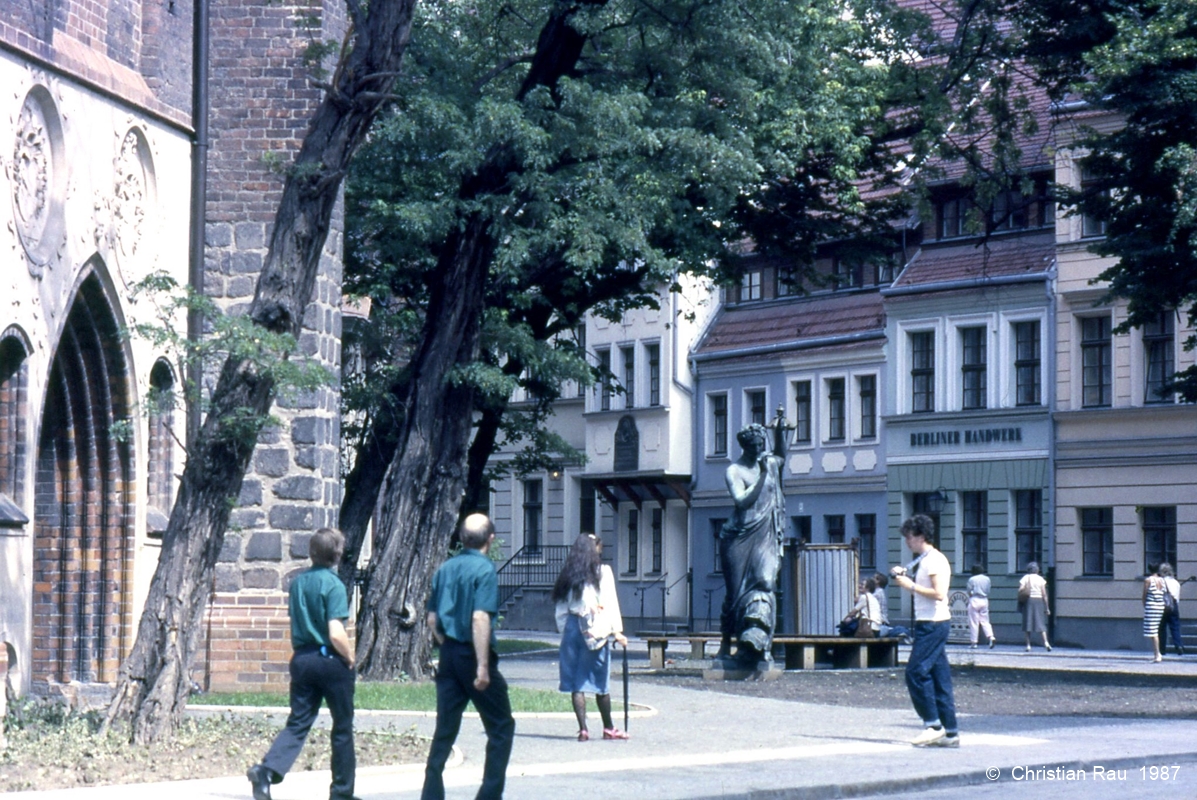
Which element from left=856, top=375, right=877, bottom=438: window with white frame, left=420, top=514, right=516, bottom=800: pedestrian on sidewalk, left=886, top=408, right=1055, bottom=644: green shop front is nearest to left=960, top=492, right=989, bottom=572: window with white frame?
left=886, top=408, right=1055, bottom=644: green shop front

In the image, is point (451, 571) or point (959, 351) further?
point (959, 351)

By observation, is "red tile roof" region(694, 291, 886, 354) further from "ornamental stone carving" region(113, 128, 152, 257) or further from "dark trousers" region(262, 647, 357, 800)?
"dark trousers" region(262, 647, 357, 800)

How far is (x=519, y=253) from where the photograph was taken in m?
22.4

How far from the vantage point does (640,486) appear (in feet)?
189

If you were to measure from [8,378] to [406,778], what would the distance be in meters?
5.96

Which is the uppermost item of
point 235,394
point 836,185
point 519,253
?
point 836,185

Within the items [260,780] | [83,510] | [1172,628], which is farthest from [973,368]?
[260,780]

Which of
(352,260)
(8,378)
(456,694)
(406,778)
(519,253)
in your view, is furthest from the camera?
(352,260)

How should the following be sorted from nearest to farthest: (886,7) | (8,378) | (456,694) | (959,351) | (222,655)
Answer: (456,694) < (8,378) < (222,655) < (886,7) < (959,351)

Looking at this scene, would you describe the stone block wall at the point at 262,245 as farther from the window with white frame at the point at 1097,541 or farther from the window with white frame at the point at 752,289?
the window with white frame at the point at 752,289

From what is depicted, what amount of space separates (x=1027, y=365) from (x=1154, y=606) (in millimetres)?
11320

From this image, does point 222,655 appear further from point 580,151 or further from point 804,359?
point 804,359

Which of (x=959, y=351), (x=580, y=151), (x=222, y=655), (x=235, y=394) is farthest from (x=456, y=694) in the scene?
(x=959, y=351)

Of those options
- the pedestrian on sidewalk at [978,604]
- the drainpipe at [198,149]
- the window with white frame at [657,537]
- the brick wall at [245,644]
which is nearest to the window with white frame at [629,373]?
the window with white frame at [657,537]
